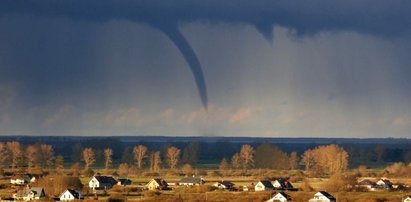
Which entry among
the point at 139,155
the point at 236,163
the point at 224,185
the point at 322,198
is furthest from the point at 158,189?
the point at 139,155

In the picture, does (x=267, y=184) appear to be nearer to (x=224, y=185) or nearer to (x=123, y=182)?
(x=224, y=185)

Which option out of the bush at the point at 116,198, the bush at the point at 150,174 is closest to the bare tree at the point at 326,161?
the bush at the point at 150,174

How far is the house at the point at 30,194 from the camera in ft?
177

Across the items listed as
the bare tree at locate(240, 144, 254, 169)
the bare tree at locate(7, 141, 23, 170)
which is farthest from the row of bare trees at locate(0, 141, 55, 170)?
the bare tree at locate(240, 144, 254, 169)

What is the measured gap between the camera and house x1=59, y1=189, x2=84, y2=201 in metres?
53.6

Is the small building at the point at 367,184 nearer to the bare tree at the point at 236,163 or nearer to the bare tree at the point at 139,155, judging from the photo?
the bare tree at the point at 236,163

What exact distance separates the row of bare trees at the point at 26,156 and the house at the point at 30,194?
1234 inches

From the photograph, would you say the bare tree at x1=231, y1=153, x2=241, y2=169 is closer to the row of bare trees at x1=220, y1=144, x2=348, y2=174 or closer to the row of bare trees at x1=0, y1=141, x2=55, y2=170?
the row of bare trees at x1=220, y1=144, x2=348, y2=174

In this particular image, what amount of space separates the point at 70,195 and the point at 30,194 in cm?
260

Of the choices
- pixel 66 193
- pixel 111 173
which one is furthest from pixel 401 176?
pixel 66 193

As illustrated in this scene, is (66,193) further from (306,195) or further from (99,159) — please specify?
→ (99,159)

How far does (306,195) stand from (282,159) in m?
38.0

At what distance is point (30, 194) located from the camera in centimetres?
5522

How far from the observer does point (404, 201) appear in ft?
169
